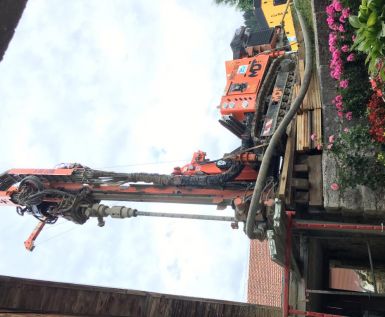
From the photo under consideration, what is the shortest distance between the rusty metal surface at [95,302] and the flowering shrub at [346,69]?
3699 millimetres

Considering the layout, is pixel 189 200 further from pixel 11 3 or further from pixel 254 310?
pixel 11 3

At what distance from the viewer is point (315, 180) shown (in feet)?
23.5

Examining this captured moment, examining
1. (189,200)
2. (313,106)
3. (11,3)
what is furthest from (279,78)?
(11,3)

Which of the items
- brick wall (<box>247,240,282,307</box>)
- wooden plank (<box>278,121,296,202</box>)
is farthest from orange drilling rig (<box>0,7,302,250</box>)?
brick wall (<box>247,240,282,307</box>)

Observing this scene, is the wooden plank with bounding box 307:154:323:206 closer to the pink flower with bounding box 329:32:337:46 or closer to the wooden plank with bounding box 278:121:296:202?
the wooden plank with bounding box 278:121:296:202

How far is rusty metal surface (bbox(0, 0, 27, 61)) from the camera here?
1.52 m

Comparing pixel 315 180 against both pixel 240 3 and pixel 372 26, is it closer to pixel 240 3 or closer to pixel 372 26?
pixel 372 26

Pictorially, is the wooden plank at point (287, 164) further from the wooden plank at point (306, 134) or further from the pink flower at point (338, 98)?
the pink flower at point (338, 98)

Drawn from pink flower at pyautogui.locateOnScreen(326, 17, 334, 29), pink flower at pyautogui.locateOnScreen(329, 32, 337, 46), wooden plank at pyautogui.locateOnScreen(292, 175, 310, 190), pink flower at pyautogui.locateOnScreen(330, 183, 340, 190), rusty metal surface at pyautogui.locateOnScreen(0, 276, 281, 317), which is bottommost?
rusty metal surface at pyautogui.locateOnScreen(0, 276, 281, 317)

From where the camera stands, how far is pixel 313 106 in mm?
7734

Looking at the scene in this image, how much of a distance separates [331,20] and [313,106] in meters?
1.82

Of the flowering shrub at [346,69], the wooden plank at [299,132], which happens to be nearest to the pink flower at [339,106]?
the flowering shrub at [346,69]

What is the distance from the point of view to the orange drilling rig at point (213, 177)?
7.88 metres

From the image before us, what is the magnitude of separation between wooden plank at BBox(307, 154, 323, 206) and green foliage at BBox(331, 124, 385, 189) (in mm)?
764
